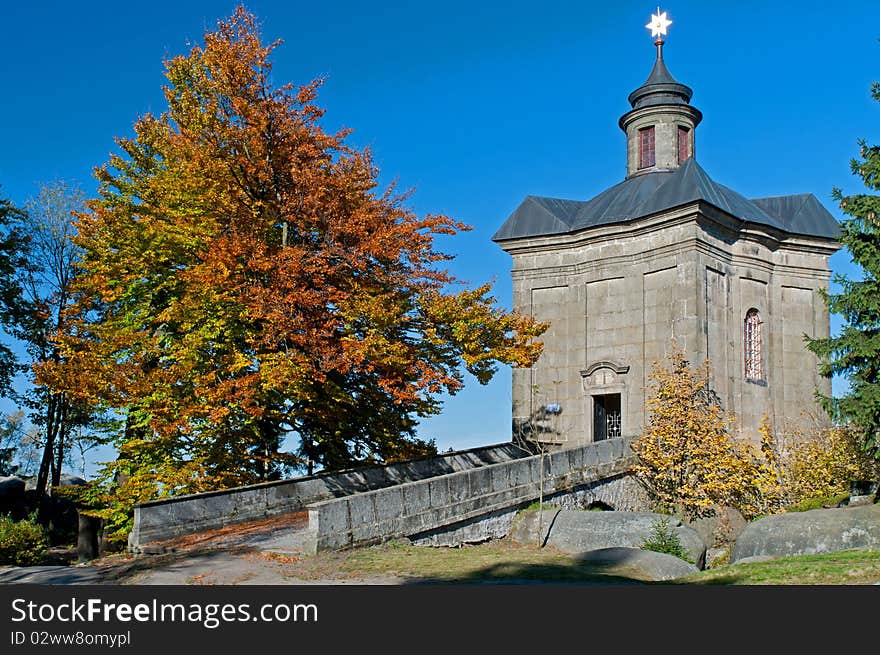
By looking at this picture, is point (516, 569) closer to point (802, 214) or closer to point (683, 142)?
point (802, 214)

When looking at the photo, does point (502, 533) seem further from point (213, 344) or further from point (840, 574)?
point (840, 574)

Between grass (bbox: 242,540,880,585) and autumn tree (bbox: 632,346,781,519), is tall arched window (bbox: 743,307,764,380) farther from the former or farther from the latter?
grass (bbox: 242,540,880,585)

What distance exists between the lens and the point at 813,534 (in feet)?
52.9

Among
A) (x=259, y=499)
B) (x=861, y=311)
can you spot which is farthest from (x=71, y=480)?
(x=861, y=311)

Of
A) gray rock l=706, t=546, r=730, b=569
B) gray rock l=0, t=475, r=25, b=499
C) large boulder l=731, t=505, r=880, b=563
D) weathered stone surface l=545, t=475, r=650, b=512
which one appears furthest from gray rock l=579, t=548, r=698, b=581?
gray rock l=0, t=475, r=25, b=499

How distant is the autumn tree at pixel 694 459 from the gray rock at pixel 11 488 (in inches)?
834

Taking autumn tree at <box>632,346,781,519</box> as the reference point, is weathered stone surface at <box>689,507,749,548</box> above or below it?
below

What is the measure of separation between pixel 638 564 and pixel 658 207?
1358 cm

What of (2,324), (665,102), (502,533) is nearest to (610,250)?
(665,102)

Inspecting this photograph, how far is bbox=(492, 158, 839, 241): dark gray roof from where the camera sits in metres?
26.1

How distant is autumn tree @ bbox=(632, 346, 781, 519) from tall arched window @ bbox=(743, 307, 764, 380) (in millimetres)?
3135

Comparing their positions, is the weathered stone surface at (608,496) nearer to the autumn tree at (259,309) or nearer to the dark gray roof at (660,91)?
the autumn tree at (259,309)

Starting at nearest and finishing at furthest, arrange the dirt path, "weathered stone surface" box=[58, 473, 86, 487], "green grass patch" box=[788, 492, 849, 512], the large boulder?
the dirt path → the large boulder → "green grass patch" box=[788, 492, 849, 512] → "weathered stone surface" box=[58, 473, 86, 487]

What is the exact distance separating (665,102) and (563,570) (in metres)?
20.2
